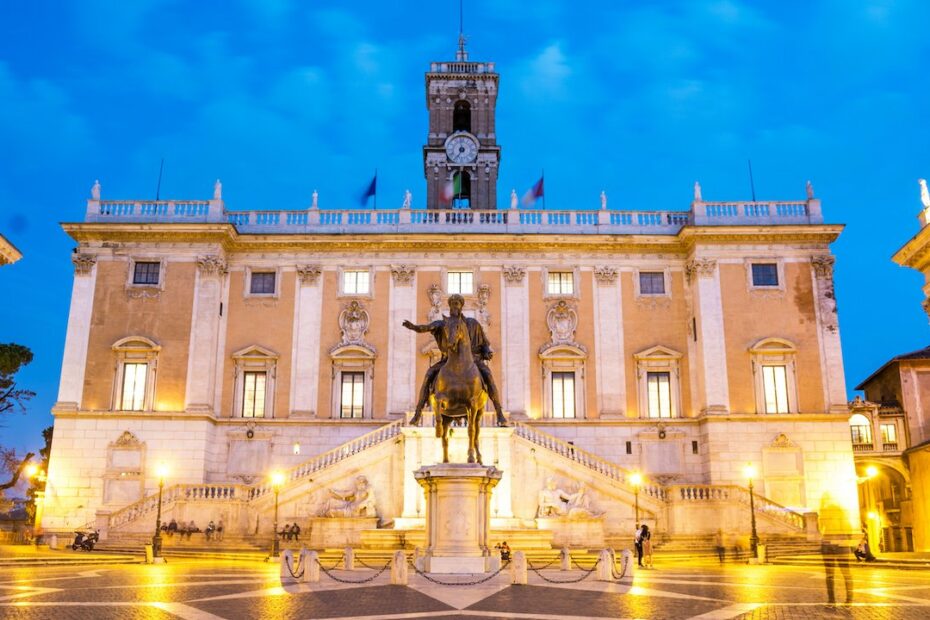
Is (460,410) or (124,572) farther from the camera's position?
(124,572)

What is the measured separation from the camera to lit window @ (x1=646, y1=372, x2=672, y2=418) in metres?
38.2

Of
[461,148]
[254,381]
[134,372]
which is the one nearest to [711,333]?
[461,148]

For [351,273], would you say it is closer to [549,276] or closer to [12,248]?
[549,276]

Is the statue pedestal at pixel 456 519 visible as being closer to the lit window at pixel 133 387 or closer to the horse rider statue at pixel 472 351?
the horse rider statue at pixel 472 351

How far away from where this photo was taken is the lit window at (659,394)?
38.2m

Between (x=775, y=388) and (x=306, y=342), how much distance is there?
21.4m

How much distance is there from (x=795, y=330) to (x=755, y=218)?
5.66 metres

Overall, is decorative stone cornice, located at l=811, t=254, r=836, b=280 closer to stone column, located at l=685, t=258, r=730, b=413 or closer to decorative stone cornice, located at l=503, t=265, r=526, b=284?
stone column, located at l=685, t=258, r=730, b=413

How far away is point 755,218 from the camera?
130 feet

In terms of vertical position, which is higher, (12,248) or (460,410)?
(12,248)

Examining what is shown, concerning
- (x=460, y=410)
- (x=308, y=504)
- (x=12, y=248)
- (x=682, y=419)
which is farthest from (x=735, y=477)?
(x=12, y=248)

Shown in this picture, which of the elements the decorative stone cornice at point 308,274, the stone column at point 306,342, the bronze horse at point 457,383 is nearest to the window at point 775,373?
the stone column at point 306,342

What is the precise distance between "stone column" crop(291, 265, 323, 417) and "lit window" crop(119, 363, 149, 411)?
6.57 metres

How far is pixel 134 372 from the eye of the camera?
3756 centimetres
